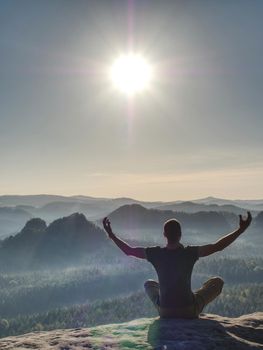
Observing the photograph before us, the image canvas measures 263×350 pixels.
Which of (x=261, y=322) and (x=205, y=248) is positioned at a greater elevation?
(x=205, y=248)

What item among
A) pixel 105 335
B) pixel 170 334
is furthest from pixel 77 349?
pixel 170 334

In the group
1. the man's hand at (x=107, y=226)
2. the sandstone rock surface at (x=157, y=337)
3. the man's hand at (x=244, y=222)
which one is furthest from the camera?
the man's hand at (x=107, y=226)

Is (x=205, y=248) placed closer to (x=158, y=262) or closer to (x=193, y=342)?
(x=158, y=262)

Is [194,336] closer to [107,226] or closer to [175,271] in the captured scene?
[175,271]

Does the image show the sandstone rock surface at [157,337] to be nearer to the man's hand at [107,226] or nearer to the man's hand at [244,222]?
the man's hand at [107,226]

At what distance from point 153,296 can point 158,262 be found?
114 inches

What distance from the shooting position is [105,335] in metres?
17.3

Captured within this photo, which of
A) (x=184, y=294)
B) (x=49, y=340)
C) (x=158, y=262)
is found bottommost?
(x=49, y=340)

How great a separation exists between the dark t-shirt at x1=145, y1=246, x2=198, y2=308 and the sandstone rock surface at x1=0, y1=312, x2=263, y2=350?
3.26ft

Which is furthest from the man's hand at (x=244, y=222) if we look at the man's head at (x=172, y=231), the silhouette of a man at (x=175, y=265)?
the man's head at (x=172, y=231)

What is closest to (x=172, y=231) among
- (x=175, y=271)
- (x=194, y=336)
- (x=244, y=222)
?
(x=175, y=271)

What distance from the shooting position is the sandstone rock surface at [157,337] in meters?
15.7

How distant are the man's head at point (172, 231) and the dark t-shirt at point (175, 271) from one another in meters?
0.52

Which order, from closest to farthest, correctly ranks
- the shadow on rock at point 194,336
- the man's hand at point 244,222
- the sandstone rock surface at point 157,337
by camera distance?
1. the shadow on rock at point 194,336
2. the sandstone rock surface at point 157,337
3. the man's hand at point 244,222
